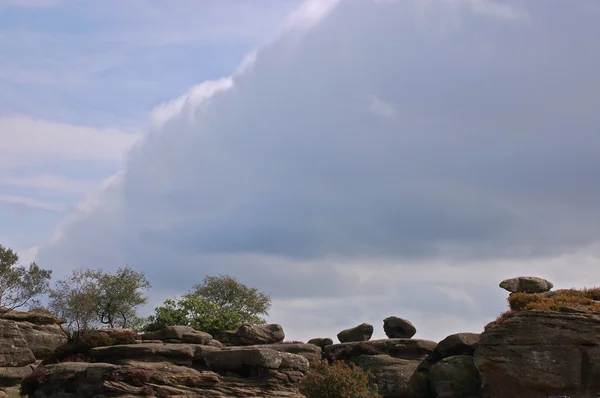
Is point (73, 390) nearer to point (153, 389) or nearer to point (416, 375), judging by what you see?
point (153, 389)

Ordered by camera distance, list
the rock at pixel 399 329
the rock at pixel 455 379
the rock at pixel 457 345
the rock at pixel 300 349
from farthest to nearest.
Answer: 1. the rock at pixel 399 329
2. the rock at pixel 457 345
3. the rock at pixel 455 379
4. the rock at pixel 300 349

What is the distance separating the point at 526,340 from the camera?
45.2 meters

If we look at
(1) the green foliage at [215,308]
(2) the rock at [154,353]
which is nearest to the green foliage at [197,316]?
(1) the green foliage at [215,308]

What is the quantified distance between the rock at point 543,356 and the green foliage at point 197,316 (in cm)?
2553

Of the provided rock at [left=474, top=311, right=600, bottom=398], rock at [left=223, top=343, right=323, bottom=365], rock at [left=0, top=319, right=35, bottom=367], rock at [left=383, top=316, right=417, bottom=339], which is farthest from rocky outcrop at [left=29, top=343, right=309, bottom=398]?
rock at [left=383, top=316, right=417, bottom=339]

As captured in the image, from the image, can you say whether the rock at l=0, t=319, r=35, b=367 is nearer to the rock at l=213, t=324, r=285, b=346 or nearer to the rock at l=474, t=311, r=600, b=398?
the rock at l=213, t=324, r=285, b=346

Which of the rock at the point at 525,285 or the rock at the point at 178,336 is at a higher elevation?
the rock at the point at 525,285

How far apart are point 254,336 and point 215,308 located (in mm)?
14595

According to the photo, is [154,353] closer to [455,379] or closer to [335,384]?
[335,384]

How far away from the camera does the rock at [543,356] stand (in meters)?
43.9

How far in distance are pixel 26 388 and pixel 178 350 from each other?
30.7ft

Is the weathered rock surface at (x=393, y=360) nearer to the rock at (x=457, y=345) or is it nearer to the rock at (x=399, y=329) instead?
the rock at (x=457, y=345)

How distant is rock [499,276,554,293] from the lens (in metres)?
55.3

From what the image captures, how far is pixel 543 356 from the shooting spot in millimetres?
44562
